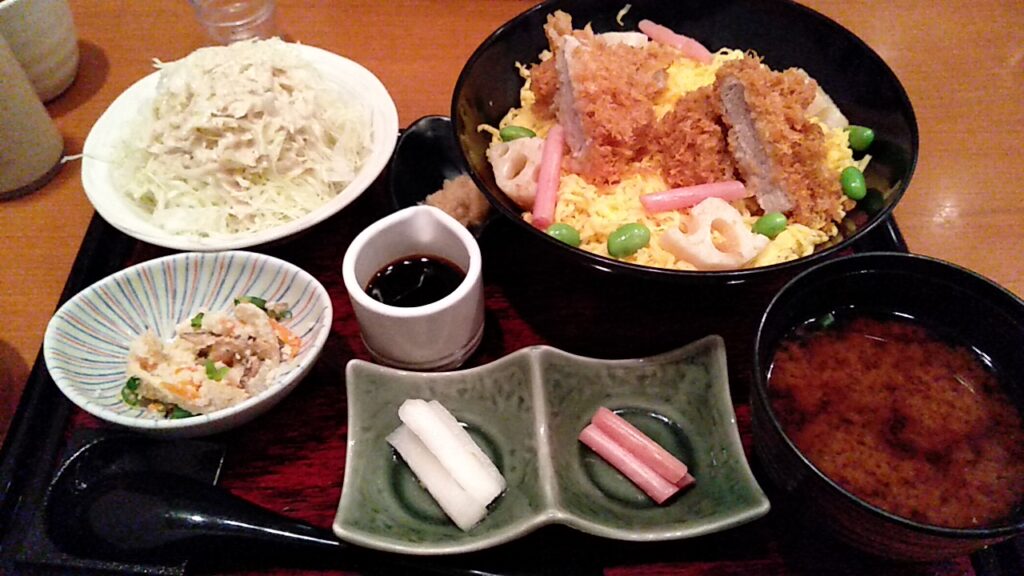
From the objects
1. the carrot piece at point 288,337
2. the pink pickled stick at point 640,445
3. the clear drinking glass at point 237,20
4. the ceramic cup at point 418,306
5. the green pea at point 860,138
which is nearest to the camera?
the pink pickled stick at point 640,445

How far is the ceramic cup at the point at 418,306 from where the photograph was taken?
4.84 ft

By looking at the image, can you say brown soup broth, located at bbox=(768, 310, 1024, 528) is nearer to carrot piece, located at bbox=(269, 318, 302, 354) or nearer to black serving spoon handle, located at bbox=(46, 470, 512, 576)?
black serving spoon handle, located at bbox=(46, 470, 512, 576)

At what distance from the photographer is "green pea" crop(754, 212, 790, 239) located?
5.47 feet

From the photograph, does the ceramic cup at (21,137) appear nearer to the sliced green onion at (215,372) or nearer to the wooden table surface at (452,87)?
the wooden table surface at (452,87)

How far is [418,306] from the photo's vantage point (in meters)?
1.57

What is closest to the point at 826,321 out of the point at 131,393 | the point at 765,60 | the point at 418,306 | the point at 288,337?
the point at 418,306

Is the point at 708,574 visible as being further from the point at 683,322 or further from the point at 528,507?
the point at 683,322

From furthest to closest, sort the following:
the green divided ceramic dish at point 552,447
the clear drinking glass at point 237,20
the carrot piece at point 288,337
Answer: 1. the clear drinking glass at point 237,20
2. the carrot piece at point 288,337
3. the green divided ceramic dish at point 552,447

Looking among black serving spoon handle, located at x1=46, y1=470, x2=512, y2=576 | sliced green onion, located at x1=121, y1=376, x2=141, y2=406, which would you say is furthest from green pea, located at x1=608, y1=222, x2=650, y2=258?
sliced green onion, located at x1=121, y1=376, x2=141, y2=406

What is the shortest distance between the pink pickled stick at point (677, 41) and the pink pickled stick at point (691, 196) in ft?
1.80

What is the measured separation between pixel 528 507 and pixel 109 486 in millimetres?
804

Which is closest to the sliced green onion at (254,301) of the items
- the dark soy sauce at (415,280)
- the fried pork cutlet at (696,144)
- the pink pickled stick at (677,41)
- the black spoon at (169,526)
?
the dark soy sauce at (415,280)

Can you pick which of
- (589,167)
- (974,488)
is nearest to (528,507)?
(974,488)

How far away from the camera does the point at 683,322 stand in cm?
170
